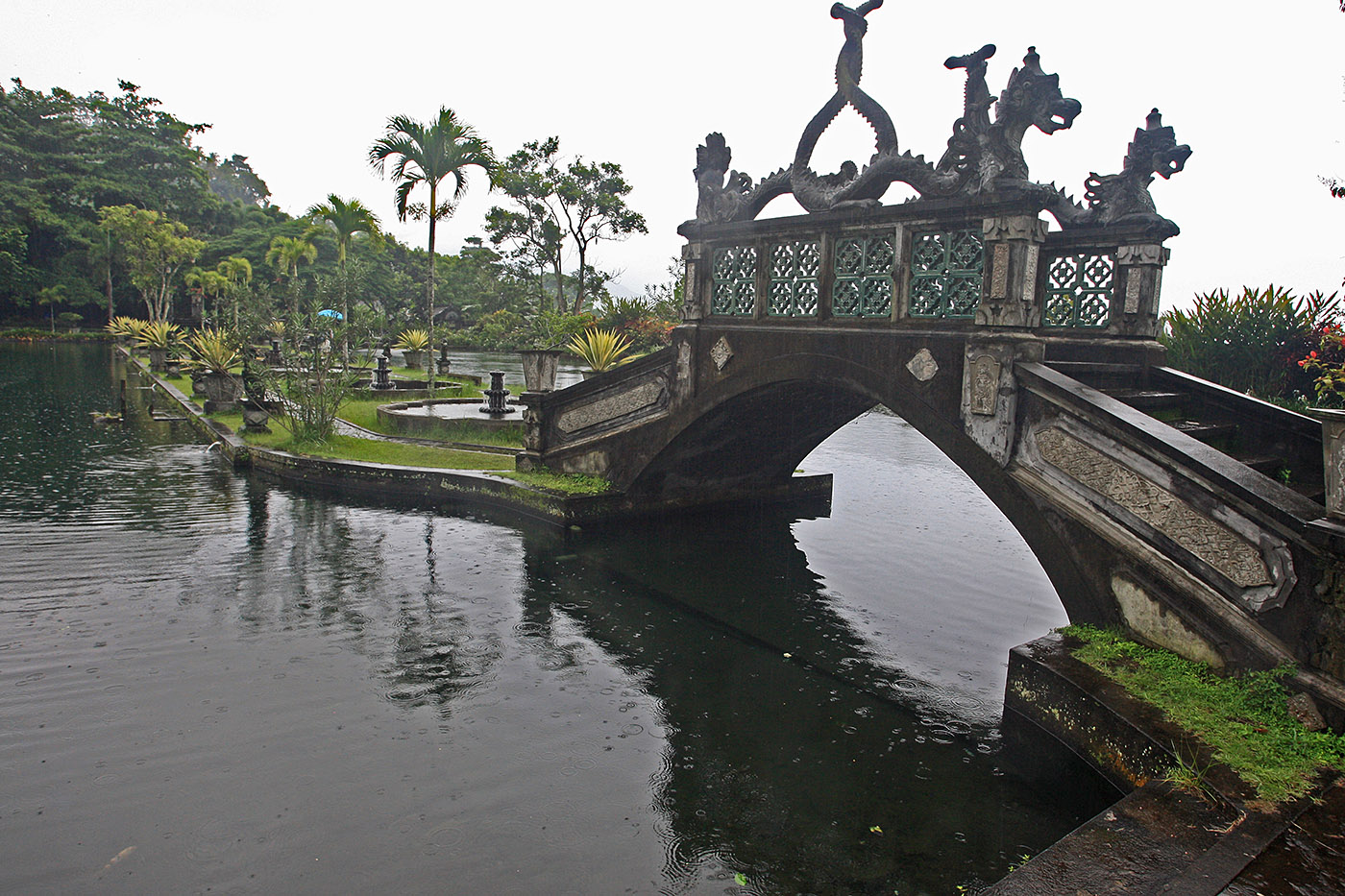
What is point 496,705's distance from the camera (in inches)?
232

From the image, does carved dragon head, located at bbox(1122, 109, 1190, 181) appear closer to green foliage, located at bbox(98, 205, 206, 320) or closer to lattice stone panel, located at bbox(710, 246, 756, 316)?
lattice stone panel, located at bbox(710, 246, 756, 316)

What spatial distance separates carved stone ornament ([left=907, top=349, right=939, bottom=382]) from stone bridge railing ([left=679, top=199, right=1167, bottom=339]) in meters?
0.29


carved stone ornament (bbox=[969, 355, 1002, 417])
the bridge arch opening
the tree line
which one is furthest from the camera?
the tree line

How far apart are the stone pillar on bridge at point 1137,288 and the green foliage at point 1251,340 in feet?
19.4

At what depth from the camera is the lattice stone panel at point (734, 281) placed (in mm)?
9008

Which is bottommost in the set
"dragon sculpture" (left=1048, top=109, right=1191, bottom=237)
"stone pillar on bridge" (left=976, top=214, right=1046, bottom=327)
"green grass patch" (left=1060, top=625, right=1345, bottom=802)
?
"green grass patch" (left=1060, top=625, right=1345, bottom=802)

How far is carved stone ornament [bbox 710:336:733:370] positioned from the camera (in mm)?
9164

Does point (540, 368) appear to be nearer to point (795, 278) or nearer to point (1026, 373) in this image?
point (795, 278)

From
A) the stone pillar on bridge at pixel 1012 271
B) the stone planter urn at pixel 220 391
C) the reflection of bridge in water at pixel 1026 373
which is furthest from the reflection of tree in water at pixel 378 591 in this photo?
the stone planter urn at pixel 220 391

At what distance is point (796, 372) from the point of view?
8.33m

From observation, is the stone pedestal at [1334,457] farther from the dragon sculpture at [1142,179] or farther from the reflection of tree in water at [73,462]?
the reflection of tree in water at [73,462]

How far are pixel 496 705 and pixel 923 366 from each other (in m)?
4.32

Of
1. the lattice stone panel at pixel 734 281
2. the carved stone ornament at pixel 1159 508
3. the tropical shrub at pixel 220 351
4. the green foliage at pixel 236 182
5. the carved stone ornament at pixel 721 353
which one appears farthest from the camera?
the green foliage at pixel 236 182

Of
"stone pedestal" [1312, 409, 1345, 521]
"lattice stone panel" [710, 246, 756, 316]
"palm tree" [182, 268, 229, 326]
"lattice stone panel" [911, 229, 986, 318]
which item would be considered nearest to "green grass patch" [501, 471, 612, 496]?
"lattice stone panel" [710, 246, 756, 316]
